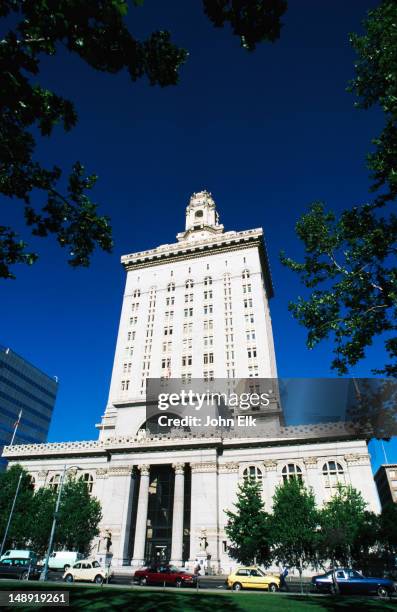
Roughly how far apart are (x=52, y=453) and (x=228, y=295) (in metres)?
39.5

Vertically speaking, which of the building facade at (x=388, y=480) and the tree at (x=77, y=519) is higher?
the building facade at (x=388, y=480)

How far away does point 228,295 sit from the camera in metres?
71.9

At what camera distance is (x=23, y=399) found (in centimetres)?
10950

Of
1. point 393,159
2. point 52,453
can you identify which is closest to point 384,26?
point 393,159

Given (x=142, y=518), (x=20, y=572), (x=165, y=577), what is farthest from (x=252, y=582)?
(x=142, y=518)

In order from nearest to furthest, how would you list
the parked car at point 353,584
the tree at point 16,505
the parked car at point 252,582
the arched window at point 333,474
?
1. the parked car at point 353,584
2. the parked car at point 252,582
3. the arched window at point 333,474
4. the tree at point 16,505

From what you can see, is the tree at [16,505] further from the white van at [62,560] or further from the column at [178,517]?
the column at [178,517]

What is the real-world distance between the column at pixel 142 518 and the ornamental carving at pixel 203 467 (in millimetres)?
6552

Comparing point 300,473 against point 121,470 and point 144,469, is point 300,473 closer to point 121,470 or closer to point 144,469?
point 144,469

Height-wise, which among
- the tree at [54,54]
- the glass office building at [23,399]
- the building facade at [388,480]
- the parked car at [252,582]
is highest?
the glass office building at [23,399]

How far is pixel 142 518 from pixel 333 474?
958 inches

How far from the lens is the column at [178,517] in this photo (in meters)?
44.2

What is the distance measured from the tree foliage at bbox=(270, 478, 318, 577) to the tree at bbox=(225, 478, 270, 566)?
1035 mm

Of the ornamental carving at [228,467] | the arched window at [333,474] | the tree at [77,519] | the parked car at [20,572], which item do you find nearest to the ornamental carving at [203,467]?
the ornamental carving at [228,467]
